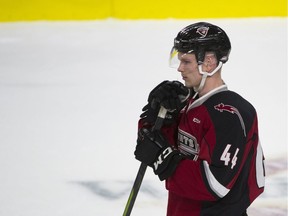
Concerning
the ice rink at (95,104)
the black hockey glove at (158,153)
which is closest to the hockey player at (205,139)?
the black hockey glove at (158,153)

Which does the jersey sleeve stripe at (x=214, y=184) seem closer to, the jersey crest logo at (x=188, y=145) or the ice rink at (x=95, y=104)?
the jersey crest logo at (x=188, y=145)

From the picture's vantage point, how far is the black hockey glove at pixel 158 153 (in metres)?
2.05

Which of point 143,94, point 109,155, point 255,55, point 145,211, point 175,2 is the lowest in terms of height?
point 145,211

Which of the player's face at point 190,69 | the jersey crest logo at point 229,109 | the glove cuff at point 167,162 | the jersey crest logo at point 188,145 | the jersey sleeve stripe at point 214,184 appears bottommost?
the jersey sleeve stripe at point 214,184

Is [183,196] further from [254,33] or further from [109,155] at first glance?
[254,33]

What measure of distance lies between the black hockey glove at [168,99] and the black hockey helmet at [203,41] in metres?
0.12

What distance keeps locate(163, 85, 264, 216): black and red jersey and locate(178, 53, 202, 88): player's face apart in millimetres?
58

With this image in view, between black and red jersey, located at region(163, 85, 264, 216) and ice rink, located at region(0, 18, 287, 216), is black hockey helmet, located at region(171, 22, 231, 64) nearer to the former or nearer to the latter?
black and red jersey, located at region(163, 85, 264, 216)

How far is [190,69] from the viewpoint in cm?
211

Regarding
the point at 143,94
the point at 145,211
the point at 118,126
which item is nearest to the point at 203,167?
the point at 145,211

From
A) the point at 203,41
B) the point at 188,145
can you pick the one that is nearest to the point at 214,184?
the point at 188,145

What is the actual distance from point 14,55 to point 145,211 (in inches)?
102

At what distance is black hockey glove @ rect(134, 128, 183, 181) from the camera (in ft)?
6.72

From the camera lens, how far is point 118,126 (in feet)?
13.5
